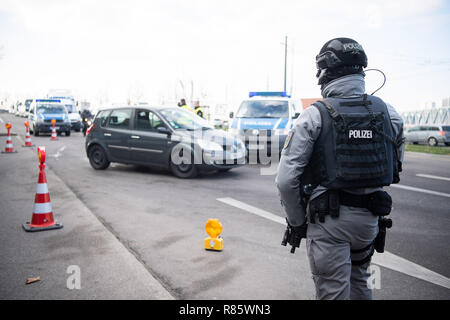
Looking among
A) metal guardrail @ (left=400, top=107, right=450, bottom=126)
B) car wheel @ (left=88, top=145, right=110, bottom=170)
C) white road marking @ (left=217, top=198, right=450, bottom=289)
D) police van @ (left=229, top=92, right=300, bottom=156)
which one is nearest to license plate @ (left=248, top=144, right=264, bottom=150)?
police van @ (left=229, top=92, right=300, bottom=156)

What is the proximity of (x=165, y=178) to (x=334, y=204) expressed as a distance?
7193mm

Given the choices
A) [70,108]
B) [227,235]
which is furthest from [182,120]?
[70,108]

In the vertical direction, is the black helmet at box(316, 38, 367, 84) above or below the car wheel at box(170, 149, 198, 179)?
above

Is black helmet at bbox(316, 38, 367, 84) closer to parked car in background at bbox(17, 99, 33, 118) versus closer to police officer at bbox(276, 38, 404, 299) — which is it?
police officer at bbox(276, 38, 404, 299)

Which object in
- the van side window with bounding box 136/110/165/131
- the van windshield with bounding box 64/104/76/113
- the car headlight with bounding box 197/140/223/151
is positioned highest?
the van windshield with bounding box 64/104/76/113

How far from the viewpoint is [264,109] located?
12539mm

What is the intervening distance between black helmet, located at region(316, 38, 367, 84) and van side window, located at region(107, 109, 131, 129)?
8.05 meters

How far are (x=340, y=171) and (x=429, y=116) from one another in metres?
47.3

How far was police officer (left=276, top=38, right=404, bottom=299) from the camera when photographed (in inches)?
88.7

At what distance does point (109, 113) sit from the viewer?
10297 mm

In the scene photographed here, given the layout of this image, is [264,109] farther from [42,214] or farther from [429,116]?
[429,116]

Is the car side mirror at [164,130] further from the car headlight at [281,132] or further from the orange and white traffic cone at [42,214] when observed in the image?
the orange and white traffic cone at [42,214]

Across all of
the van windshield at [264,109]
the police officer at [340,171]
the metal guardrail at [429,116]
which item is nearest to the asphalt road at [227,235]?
the police officer at [340,171]
